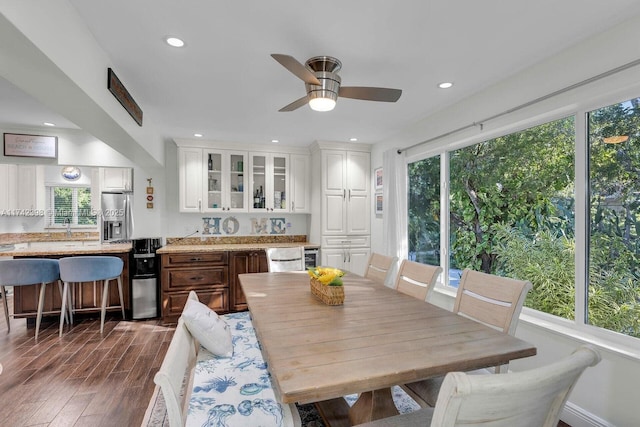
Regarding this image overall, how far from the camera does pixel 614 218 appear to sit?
1.88 meters

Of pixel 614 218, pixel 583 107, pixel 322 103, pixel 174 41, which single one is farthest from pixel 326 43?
pixel 614 218

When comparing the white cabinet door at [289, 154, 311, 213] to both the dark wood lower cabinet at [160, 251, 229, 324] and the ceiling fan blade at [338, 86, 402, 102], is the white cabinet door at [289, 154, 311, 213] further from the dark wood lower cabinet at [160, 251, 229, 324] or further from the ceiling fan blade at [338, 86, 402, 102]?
the ceiling fan blade at [338, 86, 402, 102]

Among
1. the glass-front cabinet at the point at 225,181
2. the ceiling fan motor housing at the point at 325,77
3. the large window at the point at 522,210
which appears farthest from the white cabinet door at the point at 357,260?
the ceiling fan motor housing at the point at 325,77

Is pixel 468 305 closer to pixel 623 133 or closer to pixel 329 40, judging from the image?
pixel 623 133

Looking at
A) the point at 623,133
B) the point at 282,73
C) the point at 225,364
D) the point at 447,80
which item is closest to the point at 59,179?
the point at 282,73

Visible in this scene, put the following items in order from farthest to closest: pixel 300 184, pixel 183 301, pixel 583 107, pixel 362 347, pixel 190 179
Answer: pixel 300 184, pixel 190 179, pixel 183 301, pixel 583 107, pixel 362 347

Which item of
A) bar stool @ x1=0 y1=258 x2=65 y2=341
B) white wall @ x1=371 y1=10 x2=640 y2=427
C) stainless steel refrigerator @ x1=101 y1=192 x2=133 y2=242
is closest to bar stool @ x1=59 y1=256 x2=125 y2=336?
bar stool @ x1=0 y1=258 x2=65 y2=341

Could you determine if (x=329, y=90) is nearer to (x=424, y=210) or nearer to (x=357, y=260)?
(x=424, y=210)

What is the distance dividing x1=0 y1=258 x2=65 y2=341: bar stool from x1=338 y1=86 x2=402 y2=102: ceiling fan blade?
362 cm

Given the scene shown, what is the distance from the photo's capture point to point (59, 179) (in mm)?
5977

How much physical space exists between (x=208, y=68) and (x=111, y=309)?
130 inches

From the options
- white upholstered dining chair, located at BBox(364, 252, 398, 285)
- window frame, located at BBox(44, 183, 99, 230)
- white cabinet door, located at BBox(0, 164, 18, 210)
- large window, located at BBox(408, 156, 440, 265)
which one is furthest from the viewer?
window frame, located at BBox(44, 183, 99, 230)

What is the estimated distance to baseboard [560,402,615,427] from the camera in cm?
180

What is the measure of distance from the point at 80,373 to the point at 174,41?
272cm
